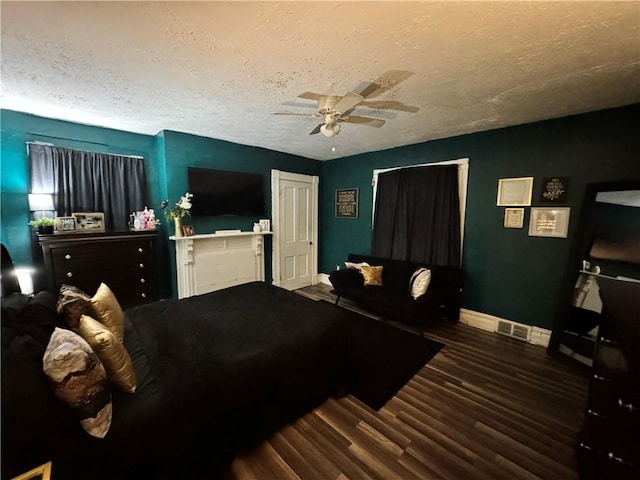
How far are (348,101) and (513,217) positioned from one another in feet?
8.53

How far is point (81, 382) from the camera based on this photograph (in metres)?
1.00

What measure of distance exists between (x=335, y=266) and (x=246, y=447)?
3661 millimetres

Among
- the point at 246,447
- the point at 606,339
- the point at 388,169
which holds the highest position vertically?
the point at 388,169

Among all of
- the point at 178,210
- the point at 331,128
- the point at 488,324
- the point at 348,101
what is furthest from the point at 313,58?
the point at 488,324

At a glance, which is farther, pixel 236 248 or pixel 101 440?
pixel 236 248

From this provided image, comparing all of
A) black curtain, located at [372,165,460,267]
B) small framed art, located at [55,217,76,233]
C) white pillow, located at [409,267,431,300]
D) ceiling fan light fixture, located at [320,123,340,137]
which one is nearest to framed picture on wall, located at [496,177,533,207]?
black curtain, located at [372,165,460,267]

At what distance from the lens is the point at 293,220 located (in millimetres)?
4660

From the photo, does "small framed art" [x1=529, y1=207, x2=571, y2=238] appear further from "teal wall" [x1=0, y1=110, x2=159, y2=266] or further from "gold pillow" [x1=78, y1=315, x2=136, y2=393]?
"teal wall" [x1=0, y1=110, x2=159, y2=266]

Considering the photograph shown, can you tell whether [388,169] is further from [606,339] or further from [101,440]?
[101,440]

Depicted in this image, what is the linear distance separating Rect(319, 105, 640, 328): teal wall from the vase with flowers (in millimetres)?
3313

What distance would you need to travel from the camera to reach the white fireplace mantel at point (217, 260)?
3393 mm

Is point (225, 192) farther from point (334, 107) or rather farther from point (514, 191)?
point (514, 191)

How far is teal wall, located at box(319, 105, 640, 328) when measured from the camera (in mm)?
2447

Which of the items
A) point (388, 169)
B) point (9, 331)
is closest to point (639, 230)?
point (388, 169)
